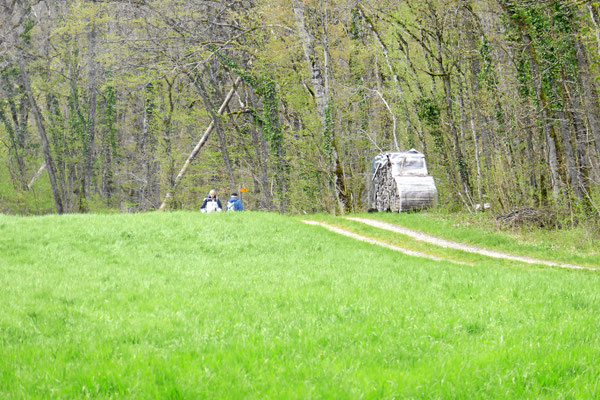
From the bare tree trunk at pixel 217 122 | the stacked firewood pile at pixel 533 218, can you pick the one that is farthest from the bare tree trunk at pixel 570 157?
the bare tree trunk at pixel 217 122

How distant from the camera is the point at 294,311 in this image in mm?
7105

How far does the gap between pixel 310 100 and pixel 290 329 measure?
25650 millimetres

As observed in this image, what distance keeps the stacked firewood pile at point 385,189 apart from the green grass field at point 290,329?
1233 centimetres

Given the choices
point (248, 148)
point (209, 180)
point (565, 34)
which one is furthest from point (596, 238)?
point (209, 180)

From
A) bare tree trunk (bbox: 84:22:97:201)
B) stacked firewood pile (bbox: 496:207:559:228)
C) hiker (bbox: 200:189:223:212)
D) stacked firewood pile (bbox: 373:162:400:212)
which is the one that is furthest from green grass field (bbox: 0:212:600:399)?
bare tree trunk (bbox: 84:22:97:201)

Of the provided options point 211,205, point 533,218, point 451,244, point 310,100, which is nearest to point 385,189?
point 310,100

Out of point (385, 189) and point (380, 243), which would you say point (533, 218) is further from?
point (385, 189)

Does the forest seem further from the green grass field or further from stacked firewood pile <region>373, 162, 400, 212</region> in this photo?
the green grass field

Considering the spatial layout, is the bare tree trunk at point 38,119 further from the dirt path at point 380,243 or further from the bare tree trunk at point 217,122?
the dirt path at point 380,243

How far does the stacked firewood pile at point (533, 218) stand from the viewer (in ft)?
58.7

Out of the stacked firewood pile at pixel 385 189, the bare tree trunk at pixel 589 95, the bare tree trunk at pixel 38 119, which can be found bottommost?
the stacked firewood pile at pixel 385 189

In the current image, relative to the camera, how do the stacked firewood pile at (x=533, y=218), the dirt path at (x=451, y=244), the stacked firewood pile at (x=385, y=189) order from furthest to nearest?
the stacked firewood pile at (x=385, y=189) → the stacked firewood pile at (x=533, y=218) → the dirt path at (x=451, y=244)

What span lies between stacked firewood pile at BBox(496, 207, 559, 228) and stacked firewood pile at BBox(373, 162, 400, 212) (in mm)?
6790

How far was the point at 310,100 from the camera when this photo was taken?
101 feet
